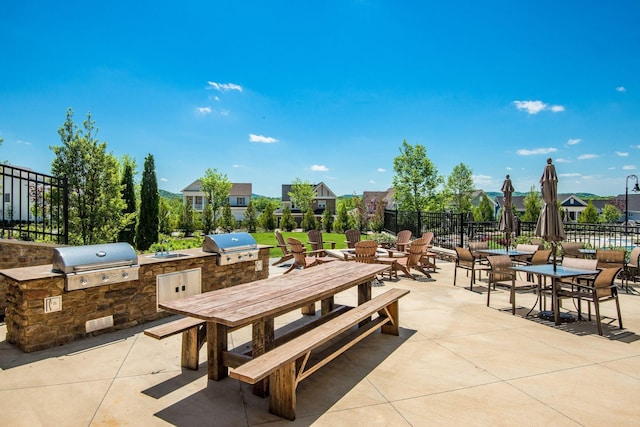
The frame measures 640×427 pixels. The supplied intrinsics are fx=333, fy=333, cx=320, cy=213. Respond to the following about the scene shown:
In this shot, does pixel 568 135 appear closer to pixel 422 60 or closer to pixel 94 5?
pixel 422 60

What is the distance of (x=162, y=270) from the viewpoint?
5.18m

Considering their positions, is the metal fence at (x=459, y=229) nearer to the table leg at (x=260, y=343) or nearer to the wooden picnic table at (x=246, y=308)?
the wooden picnic table at (x=246, y=308)

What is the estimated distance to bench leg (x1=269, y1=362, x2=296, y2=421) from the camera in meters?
2.63

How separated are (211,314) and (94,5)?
9.71 m

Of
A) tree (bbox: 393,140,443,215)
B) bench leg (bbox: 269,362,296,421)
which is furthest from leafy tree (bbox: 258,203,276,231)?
bench leg (bbox: 269,362,296,421)

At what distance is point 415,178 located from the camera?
2453 cm

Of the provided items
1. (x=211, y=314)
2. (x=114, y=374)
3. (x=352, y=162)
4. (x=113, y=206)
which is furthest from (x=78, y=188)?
(x=352, y=162)

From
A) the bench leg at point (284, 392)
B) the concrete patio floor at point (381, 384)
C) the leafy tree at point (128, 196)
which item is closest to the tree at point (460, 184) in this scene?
the leafy tree at point (128, 196)

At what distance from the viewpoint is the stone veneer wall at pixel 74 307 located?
386cm

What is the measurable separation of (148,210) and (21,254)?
9.63 meters

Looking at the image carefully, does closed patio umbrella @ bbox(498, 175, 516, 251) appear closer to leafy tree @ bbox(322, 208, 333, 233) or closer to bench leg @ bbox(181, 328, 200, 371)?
bench leg @ bbox(181, 328, 200, 371)

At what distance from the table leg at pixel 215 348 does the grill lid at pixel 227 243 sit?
2.92 meters

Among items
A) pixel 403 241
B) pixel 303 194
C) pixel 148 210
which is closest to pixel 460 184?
pixel 303 194

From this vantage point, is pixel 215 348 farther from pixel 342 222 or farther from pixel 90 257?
pixel 342 222
